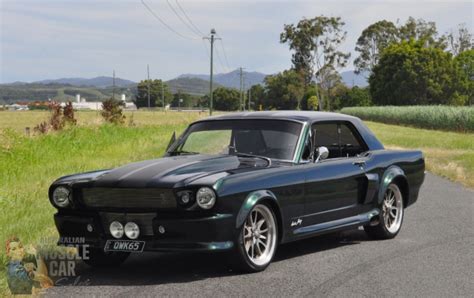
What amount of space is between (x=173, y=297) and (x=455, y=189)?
9.86m

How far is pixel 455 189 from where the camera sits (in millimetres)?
14375

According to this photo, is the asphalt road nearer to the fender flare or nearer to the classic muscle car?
the classic muscle car

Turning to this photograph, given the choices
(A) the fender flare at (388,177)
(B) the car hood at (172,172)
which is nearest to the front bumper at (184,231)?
(B) the car hood at (172,172)

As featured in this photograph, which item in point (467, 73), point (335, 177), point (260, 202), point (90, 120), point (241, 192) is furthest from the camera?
point (467, 73)

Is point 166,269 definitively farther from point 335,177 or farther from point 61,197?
point 335,177

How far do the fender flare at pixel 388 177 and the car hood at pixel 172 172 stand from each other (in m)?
1.89

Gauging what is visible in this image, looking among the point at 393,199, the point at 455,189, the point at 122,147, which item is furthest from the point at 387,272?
the point at 122,147

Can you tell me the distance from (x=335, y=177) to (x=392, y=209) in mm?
1486

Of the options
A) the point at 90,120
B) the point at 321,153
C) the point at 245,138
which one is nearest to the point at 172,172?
the point at 245,138

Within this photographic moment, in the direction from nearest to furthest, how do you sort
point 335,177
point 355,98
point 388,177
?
point 335,177, point 388,177, point 355,98

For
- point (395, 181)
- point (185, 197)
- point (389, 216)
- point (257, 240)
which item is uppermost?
point (185, 197)

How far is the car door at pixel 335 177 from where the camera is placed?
24.2 feet

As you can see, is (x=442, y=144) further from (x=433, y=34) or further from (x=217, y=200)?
(x=433, y=34)

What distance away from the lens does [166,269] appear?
268 inches
